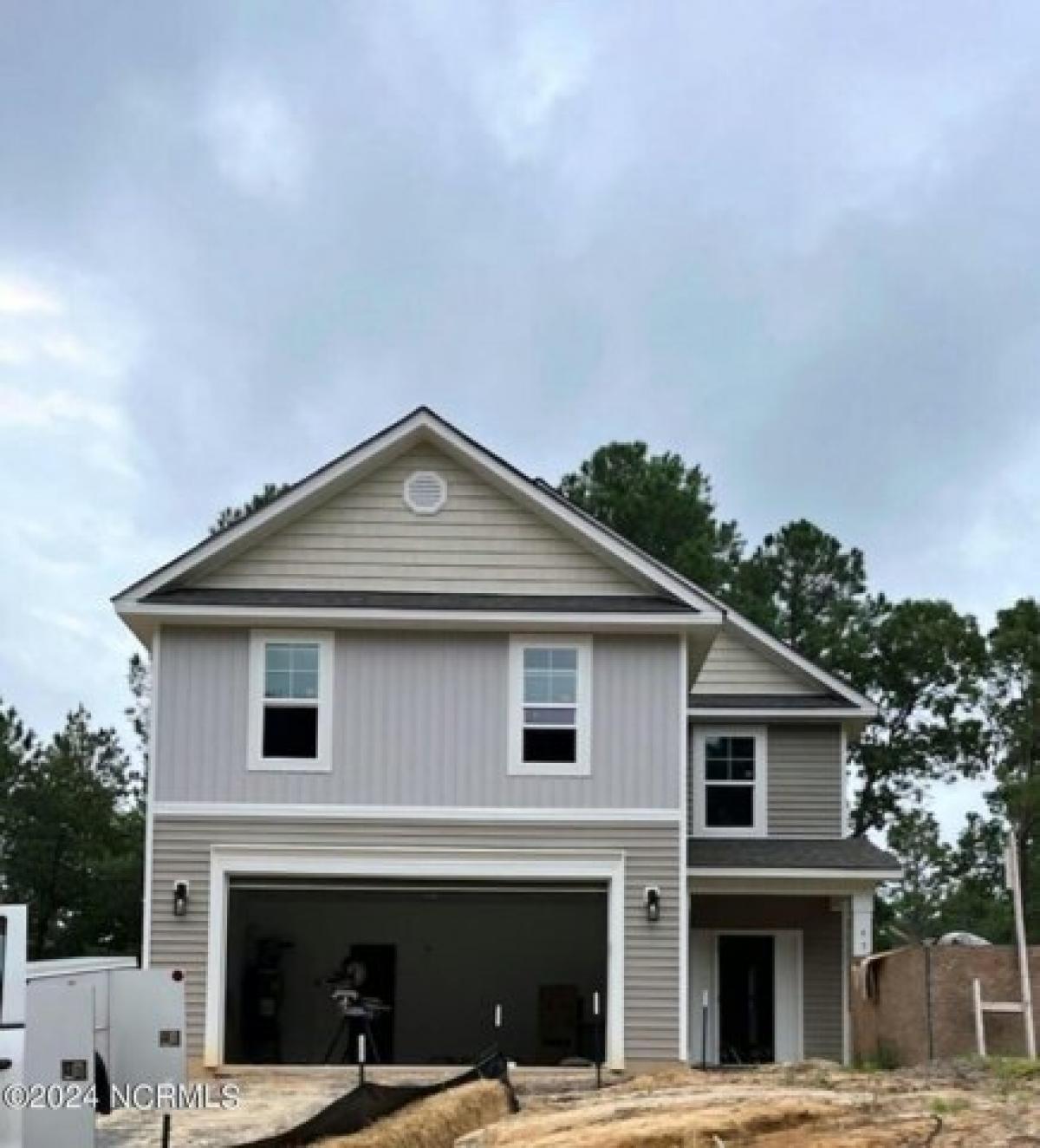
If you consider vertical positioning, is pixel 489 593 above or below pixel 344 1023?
above

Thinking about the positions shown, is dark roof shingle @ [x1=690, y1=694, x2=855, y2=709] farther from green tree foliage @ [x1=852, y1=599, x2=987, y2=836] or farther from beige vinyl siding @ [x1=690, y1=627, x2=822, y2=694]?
green tree foliage @ [x1=852, y1=599, x2=987, y2=836]

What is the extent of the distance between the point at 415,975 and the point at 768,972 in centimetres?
570

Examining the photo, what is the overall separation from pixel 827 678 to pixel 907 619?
16.6m

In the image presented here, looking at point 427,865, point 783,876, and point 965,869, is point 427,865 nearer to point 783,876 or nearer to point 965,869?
point 783,876

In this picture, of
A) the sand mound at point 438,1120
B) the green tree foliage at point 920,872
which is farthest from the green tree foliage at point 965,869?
the sand mound at point 438,1120

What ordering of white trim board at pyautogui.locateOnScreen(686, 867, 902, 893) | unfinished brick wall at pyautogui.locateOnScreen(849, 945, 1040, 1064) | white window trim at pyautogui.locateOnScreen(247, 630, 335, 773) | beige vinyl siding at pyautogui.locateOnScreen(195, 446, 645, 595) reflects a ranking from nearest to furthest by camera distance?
unfinished brick wall at pyautogui.locateOnScreen(849, 945, 1040, 1064)
white window trim at pyautogui.locateOnScreen(247, 630, 335, 773)
beige vinyl siding at pyautogui.locateOnScreen(195, 446, 645, 595)
white trim board at pyautogui.locateOnScreen(686, 867, 902, 893)

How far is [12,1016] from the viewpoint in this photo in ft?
41.9

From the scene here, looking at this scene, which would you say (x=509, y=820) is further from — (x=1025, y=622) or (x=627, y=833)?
(x=1025, y=622)

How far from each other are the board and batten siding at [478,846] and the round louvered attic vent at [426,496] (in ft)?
11.8

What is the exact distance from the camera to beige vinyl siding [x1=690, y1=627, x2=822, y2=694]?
94.5 ft

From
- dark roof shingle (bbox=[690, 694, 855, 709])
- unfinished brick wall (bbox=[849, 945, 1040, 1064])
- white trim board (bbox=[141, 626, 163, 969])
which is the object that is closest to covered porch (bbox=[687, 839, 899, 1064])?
dark roof shingle (bbox=[690, 694, 855, 709])

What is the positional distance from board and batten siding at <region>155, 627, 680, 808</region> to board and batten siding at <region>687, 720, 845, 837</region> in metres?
6.22

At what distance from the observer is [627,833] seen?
22219 millimetres

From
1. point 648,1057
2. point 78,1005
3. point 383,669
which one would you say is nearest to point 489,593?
point 383,669
